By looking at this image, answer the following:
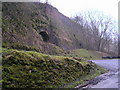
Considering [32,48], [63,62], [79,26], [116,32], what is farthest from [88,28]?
[63,62]

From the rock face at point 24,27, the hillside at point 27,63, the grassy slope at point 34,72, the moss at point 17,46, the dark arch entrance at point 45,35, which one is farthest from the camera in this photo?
the dark arch entrance at point 45,35

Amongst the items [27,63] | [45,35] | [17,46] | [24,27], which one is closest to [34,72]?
[27,63]

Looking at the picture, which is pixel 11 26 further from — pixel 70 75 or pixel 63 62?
pixel 70 75

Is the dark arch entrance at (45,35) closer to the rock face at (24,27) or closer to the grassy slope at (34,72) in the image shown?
the rock face at (24,27)

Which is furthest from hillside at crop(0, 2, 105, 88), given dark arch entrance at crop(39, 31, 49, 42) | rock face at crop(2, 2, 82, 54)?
dark arch entrance at crop(39, 31, 49, 42)

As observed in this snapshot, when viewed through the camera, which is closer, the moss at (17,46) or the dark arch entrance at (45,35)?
the moss at (17,46)

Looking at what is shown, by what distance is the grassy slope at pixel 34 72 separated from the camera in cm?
643

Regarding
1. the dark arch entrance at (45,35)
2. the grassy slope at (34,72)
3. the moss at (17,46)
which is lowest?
the grassy slope at (34,72)

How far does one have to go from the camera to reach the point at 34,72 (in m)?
7.32

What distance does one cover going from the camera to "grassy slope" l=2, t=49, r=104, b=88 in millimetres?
6428

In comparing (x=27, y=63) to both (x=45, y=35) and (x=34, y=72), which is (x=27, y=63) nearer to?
(x=34, y=72)

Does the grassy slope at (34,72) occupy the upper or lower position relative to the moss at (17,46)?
lower

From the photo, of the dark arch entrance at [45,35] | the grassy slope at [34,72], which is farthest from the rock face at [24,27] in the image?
the grassy slope at [34,72]

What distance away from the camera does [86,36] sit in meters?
39.3
